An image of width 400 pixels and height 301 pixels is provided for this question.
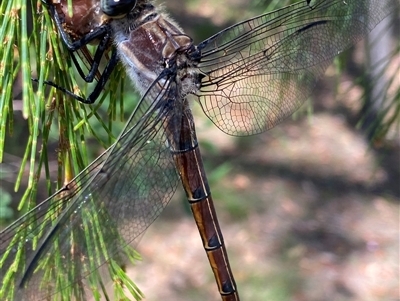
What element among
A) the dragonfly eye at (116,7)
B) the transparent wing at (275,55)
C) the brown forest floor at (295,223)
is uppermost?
the brown forest floor at (295,223)

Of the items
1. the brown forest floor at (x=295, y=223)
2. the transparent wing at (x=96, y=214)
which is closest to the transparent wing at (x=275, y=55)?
the transparent wing at (x=96, y=214)

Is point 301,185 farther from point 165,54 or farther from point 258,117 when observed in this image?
point 165,54

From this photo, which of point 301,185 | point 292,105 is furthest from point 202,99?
point 301,185

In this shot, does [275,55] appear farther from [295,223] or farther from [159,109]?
[295,223]

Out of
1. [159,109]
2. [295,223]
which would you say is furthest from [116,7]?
[295,223]

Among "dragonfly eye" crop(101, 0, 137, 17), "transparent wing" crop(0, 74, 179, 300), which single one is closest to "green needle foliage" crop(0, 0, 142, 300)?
"transparent wing" crop(0, 74, 179, 300)

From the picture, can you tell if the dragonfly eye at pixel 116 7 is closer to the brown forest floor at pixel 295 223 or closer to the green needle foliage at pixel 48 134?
the green needle foliage at pixel 48 134

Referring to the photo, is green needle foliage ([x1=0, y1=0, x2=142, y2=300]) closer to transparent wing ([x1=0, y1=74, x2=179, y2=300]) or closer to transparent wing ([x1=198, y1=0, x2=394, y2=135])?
transparent wing ([x1=0, y1=74, x2=179, y2=300])
